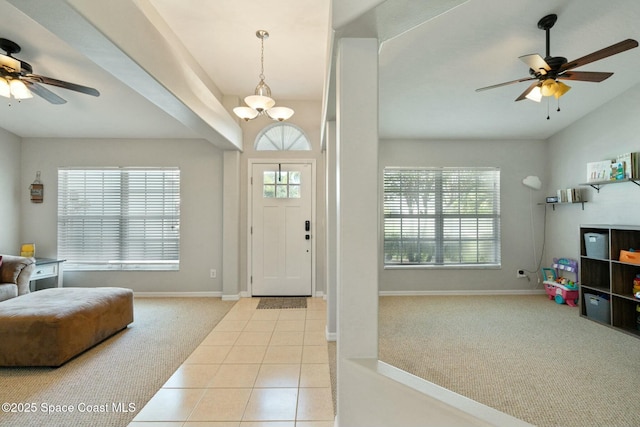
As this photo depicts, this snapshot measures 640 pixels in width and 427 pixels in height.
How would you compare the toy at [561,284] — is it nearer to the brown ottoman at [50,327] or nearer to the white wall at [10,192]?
the brown ottoman at [50,327]

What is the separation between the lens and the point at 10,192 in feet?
14.7

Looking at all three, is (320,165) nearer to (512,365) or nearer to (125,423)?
(512,365)

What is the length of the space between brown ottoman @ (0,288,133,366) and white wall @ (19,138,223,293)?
5.50 ft

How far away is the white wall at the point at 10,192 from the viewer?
438cm

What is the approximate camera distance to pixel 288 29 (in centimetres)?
288

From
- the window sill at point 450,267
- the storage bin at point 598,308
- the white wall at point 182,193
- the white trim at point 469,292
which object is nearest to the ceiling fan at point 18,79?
the white wall at point 182,193

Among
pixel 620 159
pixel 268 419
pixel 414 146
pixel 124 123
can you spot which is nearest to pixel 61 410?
pixel 268 419

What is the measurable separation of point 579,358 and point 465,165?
2.94 meters

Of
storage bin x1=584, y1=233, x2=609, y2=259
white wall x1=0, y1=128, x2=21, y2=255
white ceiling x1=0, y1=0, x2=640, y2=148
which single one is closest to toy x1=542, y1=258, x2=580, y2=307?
storage bin x1=584, y1=233, x2=609, y2=259

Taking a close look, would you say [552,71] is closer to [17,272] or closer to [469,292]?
[469,292]

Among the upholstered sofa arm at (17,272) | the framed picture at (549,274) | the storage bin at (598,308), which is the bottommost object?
the storage bin at (598,308)

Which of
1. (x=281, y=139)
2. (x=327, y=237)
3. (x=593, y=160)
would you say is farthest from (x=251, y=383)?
(x=593, y=160)

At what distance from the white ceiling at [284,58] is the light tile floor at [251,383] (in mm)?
2216

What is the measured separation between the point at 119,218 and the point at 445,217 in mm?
5023
